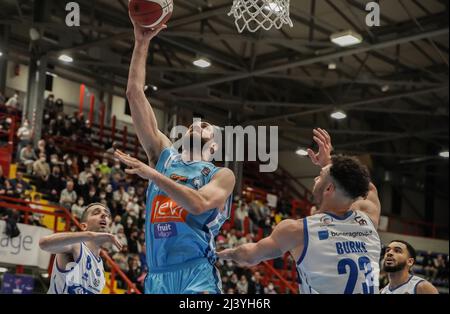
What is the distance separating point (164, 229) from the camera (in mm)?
5176

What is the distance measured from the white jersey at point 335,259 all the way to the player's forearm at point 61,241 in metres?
2.29

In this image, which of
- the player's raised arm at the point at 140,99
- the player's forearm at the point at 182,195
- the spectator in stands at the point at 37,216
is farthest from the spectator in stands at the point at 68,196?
the player's forearm at the point at 182,195

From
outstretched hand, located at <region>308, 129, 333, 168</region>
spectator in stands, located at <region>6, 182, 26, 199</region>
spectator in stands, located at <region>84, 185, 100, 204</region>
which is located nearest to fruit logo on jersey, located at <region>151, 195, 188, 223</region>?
outstretched hand, located at <region>308, 129, 333, 168</region>

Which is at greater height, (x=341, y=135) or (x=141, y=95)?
(x=341, y=135)

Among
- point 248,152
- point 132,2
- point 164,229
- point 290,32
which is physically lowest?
point 164,229

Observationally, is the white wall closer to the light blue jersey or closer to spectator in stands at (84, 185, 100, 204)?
spectator in stands at (84, 185, 100, 204)

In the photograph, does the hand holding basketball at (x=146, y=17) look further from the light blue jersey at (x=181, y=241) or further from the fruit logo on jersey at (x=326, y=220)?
the fruit logo on jersey at (x=326, y=220)

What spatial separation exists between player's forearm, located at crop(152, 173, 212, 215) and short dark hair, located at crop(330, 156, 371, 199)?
0.83m

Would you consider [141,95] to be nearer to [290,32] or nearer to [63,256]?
[63,256]

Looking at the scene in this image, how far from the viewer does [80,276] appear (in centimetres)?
687

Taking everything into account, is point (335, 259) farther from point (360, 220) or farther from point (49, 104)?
point (49, 104)

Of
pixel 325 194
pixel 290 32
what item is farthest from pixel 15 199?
pixel 325 194

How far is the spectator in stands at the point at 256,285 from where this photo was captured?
707 inches
